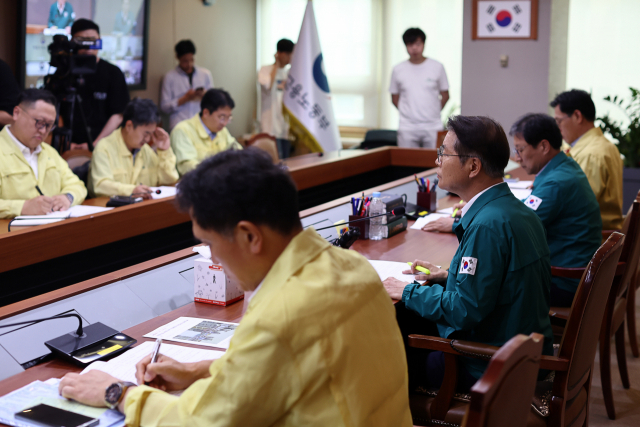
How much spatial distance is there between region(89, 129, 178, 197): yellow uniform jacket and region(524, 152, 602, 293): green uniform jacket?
2148 millimetres

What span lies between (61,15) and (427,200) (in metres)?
4.17

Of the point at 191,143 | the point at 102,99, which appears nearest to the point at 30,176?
the point at 191,143

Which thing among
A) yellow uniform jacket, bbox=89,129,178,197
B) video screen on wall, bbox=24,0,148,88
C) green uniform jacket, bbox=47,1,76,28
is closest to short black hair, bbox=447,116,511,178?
yellow uniform jacket, bbox=89,129,178,197

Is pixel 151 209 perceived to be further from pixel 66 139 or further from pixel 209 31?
pixel 209 31

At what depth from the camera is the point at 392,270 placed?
2168mm

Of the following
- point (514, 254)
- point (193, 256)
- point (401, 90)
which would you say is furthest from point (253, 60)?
point (514, 254)

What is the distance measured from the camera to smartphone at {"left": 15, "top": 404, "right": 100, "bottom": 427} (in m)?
1.13

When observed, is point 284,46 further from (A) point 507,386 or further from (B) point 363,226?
(A) point 507,386

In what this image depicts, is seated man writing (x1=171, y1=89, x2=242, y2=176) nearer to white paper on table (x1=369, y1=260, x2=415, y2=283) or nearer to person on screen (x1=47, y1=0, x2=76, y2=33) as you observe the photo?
person on screen (x1=47, y1=0, x2=76, y2=33)

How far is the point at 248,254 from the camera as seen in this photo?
1.06 metres

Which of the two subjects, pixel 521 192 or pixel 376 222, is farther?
pixel 521 192

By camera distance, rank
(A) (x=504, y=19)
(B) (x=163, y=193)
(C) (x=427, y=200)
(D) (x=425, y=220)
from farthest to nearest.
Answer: (A) (x=504, y=19), (B) (x=163, y=193), (C) (x=427, y=200), (D) (x=425, y=220)

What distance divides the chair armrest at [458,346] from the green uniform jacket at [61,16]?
5.11 meters

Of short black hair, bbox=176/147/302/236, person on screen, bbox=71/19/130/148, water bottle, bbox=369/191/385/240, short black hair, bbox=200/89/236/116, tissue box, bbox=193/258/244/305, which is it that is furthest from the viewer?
person on screen, bbox=71/19/130/148
